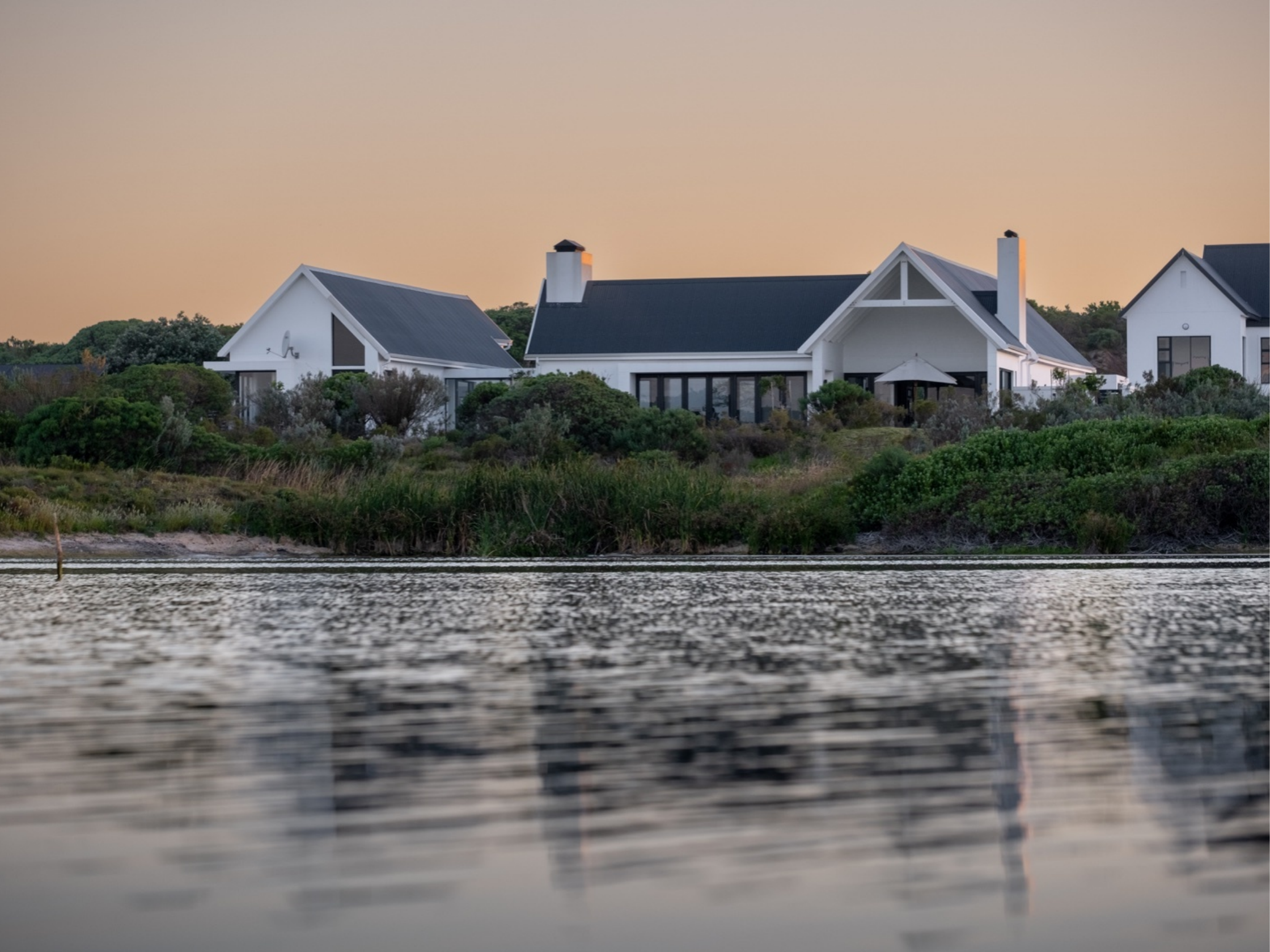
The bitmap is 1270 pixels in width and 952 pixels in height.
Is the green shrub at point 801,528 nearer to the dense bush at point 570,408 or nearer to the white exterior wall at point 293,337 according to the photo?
the dense bush at point 570,408

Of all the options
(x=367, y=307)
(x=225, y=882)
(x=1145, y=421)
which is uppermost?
(x=367, y=307)

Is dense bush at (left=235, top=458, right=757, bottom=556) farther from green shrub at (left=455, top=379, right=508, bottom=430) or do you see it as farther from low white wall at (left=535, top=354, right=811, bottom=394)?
low white wall at (left=535, top=354, right=811, bottom=394)

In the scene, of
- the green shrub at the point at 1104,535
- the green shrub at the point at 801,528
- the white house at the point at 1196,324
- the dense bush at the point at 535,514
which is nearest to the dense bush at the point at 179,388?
the dense bush at the point at 535,514

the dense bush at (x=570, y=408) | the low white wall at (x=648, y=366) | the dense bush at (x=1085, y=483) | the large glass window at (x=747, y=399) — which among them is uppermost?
the low white wall at (x=648, y=366)

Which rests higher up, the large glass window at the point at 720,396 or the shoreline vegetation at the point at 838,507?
the large glass window at the point at 720,396

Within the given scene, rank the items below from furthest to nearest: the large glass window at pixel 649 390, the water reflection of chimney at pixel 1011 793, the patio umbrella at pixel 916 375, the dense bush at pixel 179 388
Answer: the large glass window at pixel 649 390 → the patio umbrella at pixel 916 375 → the dense bush at pixel 179 388 → the water reflection of chimney at pixel 1011 793

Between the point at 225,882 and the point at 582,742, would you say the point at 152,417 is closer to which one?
the point at 582,742

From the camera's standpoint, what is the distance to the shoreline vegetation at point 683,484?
26.0 metres

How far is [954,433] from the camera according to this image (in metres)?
35.0

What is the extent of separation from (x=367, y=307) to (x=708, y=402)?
9.64 metres

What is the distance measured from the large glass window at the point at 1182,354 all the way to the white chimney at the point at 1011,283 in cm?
513

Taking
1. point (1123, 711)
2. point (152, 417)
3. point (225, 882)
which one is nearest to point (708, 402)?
point (152, 417)

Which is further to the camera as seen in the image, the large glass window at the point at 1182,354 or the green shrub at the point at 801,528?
the large glass window at the point at 1182,354

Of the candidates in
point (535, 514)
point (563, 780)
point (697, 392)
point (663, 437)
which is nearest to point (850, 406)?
point (663, 437)
